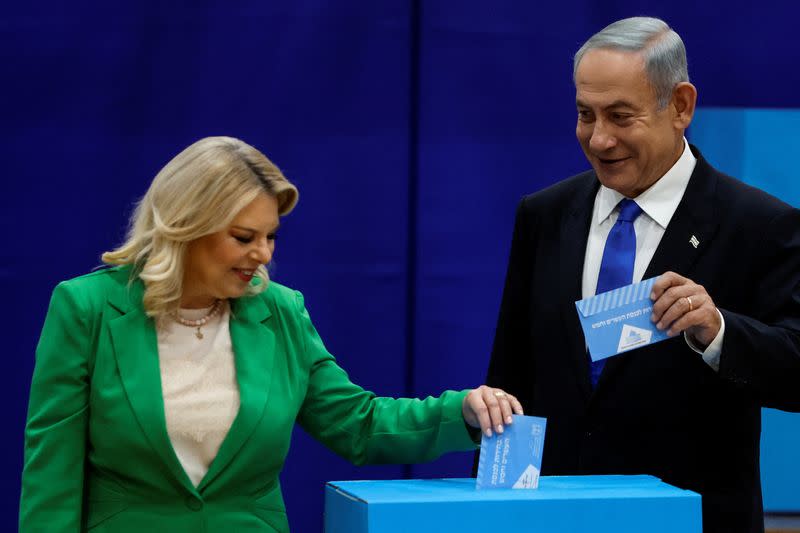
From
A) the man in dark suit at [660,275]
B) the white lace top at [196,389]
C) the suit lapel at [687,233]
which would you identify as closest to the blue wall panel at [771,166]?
the man in dark suit at [660,275]

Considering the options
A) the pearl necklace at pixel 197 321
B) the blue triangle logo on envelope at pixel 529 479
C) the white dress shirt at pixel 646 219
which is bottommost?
the blue triangle logo on envelope at pixel 529 479

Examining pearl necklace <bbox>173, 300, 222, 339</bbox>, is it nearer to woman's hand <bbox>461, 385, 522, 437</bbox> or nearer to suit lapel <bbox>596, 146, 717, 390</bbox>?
woman's hand <bbox>461, 385, 522, 437</bbox>

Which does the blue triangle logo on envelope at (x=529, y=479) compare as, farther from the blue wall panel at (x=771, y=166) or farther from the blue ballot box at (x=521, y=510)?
the blue wall panel at (x=771, y=166)

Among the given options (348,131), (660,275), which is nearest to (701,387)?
(660,275)

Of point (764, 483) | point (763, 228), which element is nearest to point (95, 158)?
point (763, 228)

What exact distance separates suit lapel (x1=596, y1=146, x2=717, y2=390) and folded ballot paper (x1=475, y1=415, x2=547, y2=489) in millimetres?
429

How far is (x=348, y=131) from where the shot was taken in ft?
11.5

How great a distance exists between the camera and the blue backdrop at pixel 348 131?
135 inches

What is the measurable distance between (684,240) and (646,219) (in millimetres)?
104

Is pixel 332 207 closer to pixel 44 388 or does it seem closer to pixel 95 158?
pixel 95 158

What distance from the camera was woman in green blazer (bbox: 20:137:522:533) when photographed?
Result: 206 centimetres

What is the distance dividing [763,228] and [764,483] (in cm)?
161

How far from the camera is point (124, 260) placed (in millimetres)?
2205

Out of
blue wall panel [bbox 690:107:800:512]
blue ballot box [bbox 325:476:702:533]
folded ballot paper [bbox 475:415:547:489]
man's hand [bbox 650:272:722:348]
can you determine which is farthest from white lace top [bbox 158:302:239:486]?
blue wall panel [bbox 690:107:800:512]
